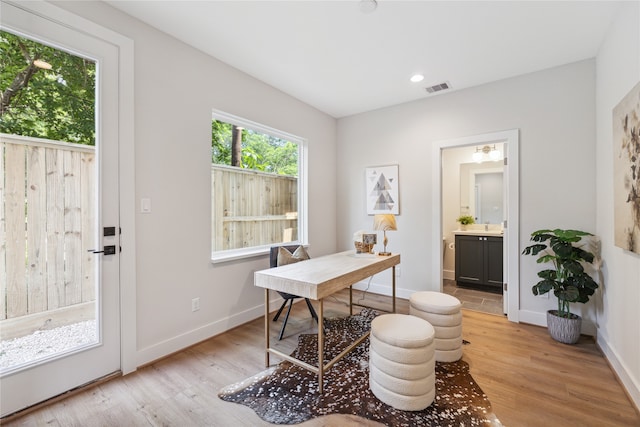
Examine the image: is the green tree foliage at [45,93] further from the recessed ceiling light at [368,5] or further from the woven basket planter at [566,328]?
the woven basket planter at [566,328]

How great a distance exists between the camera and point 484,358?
230cm

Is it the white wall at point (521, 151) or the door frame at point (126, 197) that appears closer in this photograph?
the door frame at point (126, 197)

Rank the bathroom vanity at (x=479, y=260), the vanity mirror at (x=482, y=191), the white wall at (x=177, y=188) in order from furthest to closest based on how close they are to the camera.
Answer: the vanity mirror at (x=482, y=191)
the bathroom vanity at (x=479, y=260)
the white wall at (x=177, y=188)

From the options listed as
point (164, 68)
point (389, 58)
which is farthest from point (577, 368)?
point (164, 68)

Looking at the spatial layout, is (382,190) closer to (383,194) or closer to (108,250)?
(383,194)

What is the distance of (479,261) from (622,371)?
7.77 ft

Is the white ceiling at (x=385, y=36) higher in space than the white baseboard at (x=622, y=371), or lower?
higher

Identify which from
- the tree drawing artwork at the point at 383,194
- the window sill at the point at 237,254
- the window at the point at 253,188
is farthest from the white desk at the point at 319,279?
the tree drawing artwork at the point at 383,194

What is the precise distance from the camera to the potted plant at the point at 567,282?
2.44 meters

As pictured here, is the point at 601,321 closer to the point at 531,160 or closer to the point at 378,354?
the point at 531,160

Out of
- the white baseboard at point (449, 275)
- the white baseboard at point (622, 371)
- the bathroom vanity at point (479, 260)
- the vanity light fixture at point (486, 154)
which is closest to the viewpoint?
the white baseboard at point (622, 371)

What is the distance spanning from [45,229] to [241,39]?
6.75ft

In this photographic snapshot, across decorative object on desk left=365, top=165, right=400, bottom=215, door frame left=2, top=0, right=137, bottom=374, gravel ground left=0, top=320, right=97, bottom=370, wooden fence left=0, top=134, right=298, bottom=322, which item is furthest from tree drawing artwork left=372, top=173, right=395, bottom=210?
gravel ground left=0, top=320, right=97, bottom=370

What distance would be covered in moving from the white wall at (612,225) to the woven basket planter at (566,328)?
0.17 m
